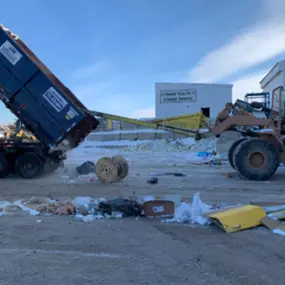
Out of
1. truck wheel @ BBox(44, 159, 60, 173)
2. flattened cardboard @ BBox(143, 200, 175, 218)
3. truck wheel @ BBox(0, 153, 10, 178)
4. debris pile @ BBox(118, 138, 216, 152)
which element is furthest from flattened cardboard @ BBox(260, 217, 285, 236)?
debris pile @ BBox(118, 138, 216, 152)

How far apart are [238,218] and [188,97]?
38.0 m

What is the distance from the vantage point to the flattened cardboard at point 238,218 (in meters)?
4.84

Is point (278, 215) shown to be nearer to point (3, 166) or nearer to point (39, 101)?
point (39, 101)

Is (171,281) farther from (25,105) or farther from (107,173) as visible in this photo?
(25,105)

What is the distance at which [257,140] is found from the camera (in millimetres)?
9727

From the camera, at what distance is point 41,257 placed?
13.0 feet

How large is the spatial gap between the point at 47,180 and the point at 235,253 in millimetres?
6947

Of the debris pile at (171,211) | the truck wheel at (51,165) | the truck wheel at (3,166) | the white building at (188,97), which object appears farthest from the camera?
the white building at (188,97)

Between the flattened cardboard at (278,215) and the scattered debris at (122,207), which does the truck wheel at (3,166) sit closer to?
the scattered debris at (122,207)

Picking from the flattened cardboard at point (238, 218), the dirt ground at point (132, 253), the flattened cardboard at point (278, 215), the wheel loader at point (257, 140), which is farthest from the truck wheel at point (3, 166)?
the flattened cardboard at point (278, 215)

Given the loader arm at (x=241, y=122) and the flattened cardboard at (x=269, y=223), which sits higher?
the loader arm at (x=241, y=122)

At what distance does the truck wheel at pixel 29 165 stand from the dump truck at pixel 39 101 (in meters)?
0.16

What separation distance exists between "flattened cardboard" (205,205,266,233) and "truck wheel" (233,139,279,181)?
14.9 ft

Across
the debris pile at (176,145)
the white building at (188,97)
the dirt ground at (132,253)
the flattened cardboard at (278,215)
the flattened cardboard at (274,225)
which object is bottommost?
the dirt ground at (132,253)
